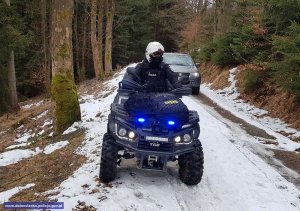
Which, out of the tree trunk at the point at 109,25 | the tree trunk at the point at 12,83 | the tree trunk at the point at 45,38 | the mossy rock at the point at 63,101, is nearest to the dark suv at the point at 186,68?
the mossy rock at the point at 63,101

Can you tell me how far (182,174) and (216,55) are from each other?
17.2 meters

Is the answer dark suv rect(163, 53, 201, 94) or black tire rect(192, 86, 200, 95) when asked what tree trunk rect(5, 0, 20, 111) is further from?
black tire rect(192, 86, 200, 95)

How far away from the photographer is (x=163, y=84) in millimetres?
7203

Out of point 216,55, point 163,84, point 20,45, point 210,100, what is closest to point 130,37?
point 216,55

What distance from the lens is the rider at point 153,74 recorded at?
7.06 metres

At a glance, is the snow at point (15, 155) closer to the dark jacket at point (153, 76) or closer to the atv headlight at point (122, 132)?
the dark jacket at point (153, 76)

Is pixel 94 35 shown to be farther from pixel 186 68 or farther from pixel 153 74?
pixel 153 74

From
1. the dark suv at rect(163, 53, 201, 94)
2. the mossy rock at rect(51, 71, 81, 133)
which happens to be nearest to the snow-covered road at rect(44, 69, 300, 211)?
the mossy rock at rect(51, 71, 81, 133)

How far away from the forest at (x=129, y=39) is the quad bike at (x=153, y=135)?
16.1 feet

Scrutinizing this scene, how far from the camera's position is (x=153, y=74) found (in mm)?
7105

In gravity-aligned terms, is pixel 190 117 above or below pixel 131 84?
below

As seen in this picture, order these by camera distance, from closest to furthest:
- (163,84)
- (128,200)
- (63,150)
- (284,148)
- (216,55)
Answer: (128,200) < (163,84) < (63,150) < (284,148) < (216,55)

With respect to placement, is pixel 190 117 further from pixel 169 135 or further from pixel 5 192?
pixel 5 192

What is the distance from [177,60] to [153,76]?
11.6 meters
